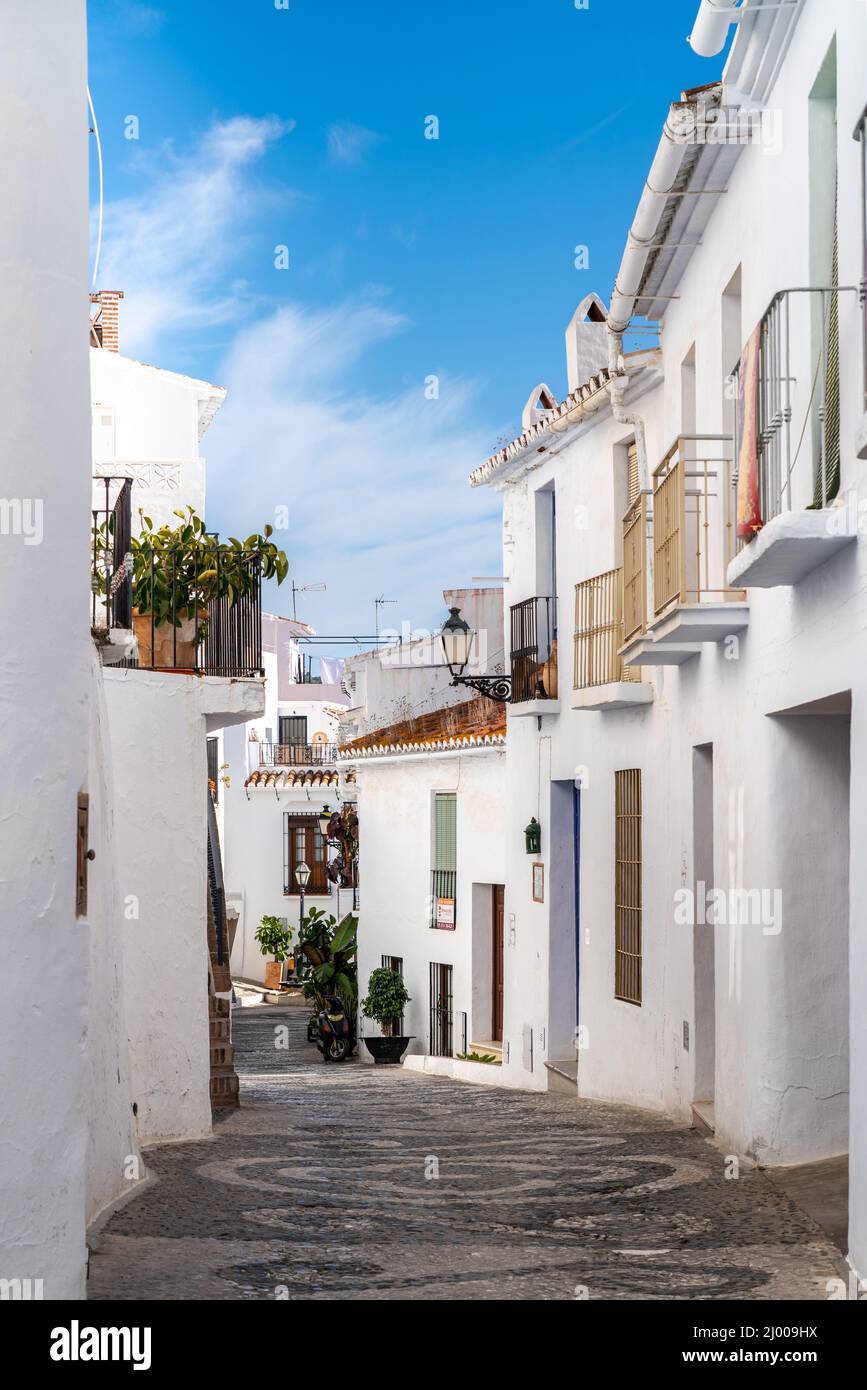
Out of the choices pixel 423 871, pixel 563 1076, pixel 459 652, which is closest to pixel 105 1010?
pixel 563 1076

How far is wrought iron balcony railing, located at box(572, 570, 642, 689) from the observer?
555 inches

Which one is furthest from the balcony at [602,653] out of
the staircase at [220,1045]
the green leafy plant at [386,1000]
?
the green leafy plant at [386,1000]

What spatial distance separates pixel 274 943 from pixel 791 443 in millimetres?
30032

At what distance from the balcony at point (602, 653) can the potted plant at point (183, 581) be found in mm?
3187

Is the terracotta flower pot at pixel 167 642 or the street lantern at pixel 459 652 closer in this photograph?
the terracotta flower pot at pixel 167 642

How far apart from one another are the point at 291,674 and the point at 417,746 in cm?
3134

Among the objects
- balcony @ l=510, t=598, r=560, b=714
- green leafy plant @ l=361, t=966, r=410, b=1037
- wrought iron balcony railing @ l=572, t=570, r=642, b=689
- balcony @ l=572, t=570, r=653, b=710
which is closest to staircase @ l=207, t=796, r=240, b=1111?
balcony @ l=572, t=570, r=653, b=710

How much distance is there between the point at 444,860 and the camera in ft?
77.6

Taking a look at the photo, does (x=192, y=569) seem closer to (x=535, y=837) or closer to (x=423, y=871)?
(x=535, y=837)

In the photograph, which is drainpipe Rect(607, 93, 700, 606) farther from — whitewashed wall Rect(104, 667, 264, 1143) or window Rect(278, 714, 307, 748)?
window Rect(278, 714, 307, 748)

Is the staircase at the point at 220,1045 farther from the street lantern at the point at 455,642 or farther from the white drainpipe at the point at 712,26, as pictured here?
the white drainpipe at the point at 712,26

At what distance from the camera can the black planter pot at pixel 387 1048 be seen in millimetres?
23703

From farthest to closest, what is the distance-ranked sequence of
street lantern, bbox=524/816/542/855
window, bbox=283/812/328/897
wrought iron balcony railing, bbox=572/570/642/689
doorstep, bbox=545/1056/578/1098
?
window, bbox=283/812/328/897 < street lantern, bbox=524/816/542/855 < doorstep, bbox=545/1056/578/1098 < wrought iron balcony railing, bbox=572/570/642/689

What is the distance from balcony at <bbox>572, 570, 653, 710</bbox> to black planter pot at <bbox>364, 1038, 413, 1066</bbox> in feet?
32.9
